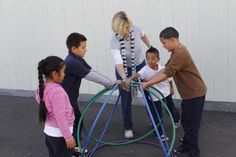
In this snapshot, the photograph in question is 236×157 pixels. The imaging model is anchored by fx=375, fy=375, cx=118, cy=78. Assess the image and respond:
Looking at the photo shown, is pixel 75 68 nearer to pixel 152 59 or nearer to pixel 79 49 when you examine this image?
pixel 79 49

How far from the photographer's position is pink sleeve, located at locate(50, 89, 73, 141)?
3.38 m

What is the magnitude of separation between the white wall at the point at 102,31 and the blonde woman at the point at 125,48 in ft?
3.59

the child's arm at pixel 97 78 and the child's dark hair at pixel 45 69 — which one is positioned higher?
the child's dark hair at pixel 45 69

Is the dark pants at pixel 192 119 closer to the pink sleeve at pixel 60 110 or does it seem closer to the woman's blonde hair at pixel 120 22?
the woman's blonde hair at pixel 120 22

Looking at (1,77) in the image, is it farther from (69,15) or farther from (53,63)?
(53,63)

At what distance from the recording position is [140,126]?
5.50 metres

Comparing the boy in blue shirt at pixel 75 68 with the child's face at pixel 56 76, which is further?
the boy in blue shirt at pixel 75 68

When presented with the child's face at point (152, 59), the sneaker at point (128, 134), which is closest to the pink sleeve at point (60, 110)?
the child's face at point (152, 59)

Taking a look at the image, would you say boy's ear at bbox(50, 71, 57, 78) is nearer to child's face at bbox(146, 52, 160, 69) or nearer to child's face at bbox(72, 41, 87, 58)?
child's face at bbox(72, 41, 87, 58)

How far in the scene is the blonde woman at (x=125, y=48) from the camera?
458 centimetres

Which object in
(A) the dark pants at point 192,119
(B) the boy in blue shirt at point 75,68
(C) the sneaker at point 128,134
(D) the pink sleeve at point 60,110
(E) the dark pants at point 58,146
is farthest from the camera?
(C) the sneaker at point 128,134

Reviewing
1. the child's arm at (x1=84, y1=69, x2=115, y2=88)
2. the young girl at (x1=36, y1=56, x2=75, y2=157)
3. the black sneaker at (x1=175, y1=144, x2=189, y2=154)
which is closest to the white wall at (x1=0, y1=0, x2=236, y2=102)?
the black sneaker at (x1=175, y1=144, x2=189, y2=154)

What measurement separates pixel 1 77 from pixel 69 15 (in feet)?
7.28

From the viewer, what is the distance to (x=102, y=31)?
6.46m
